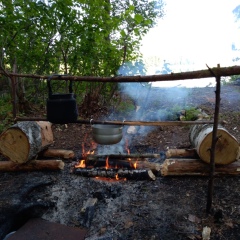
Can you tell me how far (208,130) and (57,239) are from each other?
250cm

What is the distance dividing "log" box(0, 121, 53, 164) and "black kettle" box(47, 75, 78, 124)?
3.85 feet

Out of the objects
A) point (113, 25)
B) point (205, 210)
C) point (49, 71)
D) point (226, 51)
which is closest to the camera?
point (205, 210)

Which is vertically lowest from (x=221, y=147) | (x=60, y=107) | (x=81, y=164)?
(x=81, y=164)

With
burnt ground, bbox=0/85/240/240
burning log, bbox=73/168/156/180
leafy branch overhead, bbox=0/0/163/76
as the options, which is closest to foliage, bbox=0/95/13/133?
leafy branch overhead, bbox=0/0/163/76

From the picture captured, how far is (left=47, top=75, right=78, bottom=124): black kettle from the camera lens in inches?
97.3

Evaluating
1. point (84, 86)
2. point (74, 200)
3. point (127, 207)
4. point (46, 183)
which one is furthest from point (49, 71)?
point (127, 207)

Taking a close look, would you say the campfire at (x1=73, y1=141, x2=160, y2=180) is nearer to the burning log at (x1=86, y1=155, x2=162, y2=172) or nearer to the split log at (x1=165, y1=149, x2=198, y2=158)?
the burning log at (x1=86, y1=155, x2=162, y2=172)

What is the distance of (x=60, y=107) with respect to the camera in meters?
2.48

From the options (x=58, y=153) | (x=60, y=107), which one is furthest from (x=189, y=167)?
(x=58, y=153)

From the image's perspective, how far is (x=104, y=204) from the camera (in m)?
2.82

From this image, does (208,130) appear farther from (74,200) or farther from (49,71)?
(49,71)

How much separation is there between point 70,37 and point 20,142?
280 cm

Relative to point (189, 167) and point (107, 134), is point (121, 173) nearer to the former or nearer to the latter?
point (107, 134)

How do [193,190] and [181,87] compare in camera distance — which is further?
[181,87]
